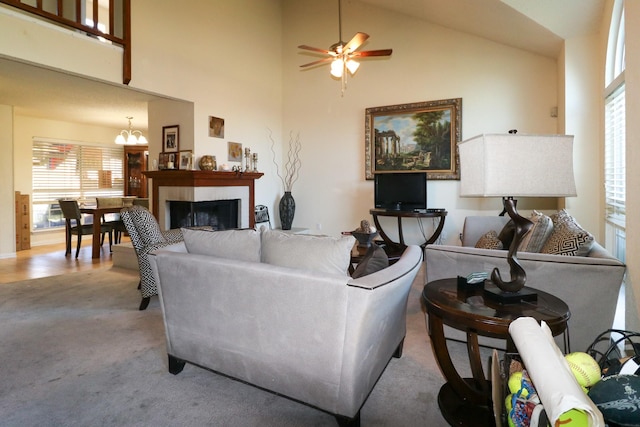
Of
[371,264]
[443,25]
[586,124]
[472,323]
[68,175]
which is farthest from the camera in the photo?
[68,175]

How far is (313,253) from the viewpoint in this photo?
5.72 ft

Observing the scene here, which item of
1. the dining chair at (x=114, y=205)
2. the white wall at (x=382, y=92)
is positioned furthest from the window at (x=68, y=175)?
the white wall at (x=382, y=92)

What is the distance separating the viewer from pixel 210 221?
18.0 feet

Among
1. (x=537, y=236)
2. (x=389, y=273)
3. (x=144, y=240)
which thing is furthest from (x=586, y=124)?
(x=144, y=240)

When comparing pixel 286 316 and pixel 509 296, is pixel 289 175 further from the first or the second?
pixel 509 296

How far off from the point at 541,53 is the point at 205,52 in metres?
4.49

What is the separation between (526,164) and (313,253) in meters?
1.02

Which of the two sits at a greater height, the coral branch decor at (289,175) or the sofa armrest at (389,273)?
the coral branch decor at (289,175)

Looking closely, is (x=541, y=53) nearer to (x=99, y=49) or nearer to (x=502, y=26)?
(x=502, y=26)

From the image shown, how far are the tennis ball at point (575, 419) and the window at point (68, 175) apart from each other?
880cm

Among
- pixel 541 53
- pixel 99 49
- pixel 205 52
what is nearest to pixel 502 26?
pixel 541 53

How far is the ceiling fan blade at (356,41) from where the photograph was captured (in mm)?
3632

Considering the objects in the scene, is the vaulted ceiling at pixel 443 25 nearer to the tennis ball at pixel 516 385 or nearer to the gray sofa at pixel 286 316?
the gray sofa at pixel 286 316

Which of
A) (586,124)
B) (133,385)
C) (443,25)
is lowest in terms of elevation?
(133,385)
